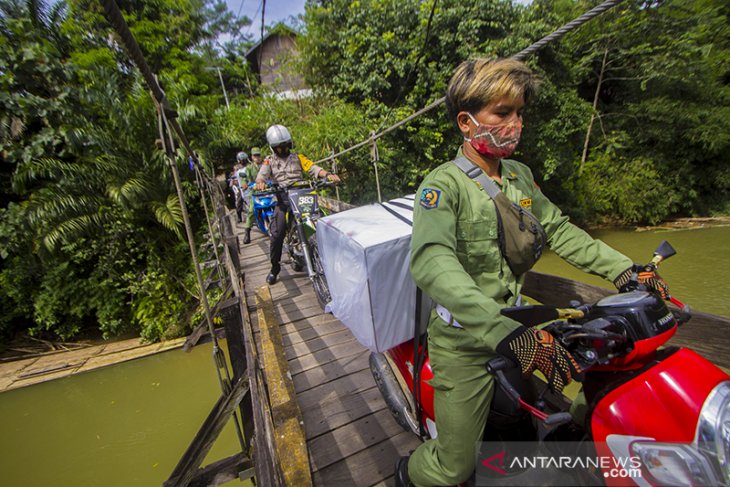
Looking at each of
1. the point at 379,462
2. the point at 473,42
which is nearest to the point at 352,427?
the point at 379,462

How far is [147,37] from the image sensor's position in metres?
13.5

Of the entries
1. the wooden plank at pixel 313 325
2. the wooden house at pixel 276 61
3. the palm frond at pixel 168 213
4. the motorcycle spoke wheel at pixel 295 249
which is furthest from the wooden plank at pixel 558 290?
the wooden house at pixel 276 61

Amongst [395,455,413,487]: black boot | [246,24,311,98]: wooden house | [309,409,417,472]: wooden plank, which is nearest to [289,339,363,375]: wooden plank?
[309,409,417,472]: wooden plank

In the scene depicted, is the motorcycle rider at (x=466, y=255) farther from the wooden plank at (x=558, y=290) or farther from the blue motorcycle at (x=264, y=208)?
the blue motorcycle at (x=264, y=208)

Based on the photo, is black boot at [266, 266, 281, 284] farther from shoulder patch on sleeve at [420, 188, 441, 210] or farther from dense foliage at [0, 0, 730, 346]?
dense foliage at [0, 0, 730, 346]

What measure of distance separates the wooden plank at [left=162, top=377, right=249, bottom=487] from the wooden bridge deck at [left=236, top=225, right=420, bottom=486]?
2.15 feet

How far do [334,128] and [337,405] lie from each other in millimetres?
6977

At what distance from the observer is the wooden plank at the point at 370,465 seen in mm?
1941

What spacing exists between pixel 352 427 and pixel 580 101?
1186 centimetres

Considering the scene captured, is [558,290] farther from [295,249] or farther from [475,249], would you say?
[295,249]

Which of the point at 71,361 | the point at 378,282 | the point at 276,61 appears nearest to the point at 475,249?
the point at 378,282

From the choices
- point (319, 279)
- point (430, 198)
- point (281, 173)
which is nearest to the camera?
point (430, 198)

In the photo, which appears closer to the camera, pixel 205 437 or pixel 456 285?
pixel 456 285

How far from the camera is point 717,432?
803 mm
